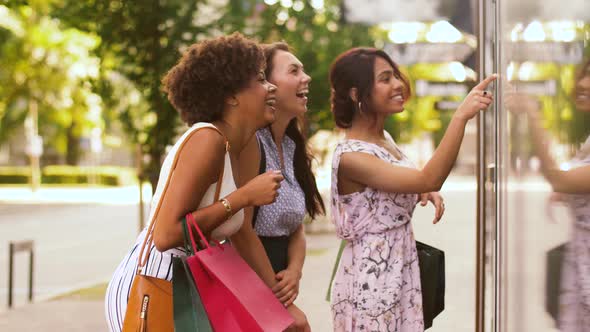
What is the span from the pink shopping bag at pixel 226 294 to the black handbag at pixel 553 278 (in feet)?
2.71

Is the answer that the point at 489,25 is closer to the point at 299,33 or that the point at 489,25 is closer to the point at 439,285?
the point at 439,285

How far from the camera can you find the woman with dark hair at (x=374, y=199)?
3027 mm

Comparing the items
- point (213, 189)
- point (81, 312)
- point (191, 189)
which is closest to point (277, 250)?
point (213, 189)

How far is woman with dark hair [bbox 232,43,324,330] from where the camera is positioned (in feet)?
9.61

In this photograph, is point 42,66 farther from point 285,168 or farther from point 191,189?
point 191,189

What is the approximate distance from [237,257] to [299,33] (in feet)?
48.3

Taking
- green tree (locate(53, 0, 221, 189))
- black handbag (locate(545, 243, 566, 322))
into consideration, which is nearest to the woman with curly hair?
black handbag (locate(545, 243, 566, 322))

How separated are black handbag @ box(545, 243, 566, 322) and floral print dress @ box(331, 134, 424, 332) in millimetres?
1212

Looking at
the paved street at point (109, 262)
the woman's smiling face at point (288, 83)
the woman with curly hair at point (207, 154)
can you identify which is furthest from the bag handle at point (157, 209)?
the paved street at point (109, 262)

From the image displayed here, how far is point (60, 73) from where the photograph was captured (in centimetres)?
3172

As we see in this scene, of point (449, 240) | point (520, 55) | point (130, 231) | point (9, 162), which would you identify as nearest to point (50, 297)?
point (449, 240)

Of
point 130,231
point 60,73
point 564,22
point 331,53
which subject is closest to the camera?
point 564,22

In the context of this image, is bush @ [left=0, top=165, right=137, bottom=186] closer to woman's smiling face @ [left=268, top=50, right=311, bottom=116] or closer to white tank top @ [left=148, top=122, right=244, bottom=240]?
woman's smiling face @ [left=268, top=50, right=311, bottom=116]

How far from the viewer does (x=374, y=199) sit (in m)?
3.09
